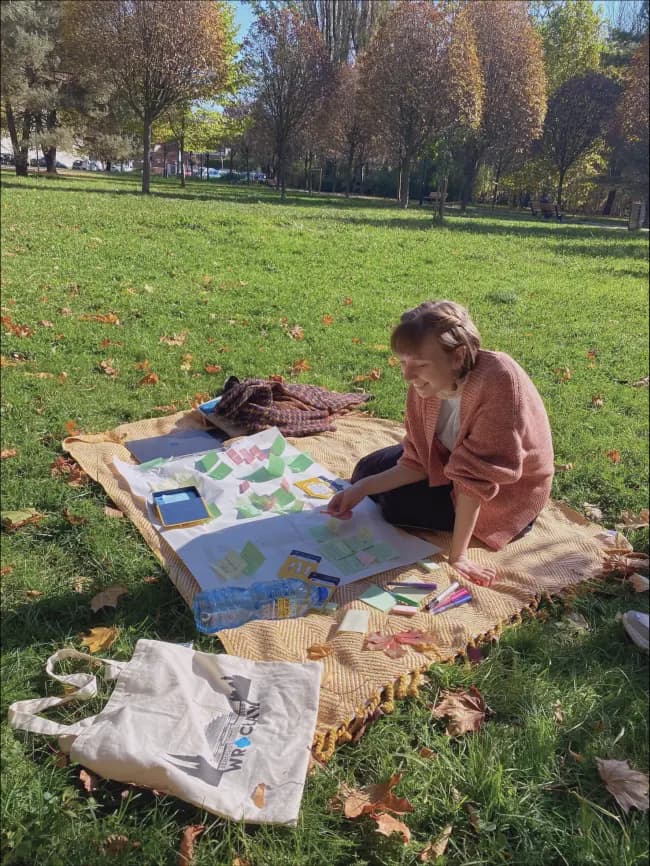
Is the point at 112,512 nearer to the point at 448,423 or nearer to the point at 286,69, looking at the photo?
the point at 448,423

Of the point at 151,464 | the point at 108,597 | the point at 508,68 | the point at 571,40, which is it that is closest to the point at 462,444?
the point at 108,597

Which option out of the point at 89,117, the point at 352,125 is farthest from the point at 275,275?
the point at 352,125

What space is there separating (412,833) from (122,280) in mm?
8105

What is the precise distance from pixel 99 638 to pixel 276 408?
247 cm

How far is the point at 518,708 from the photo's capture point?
2.49m

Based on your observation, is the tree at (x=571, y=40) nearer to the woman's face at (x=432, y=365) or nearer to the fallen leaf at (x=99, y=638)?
the woman's face at (x=432, y=365)

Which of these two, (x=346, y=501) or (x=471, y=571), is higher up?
(x=346, y=501)

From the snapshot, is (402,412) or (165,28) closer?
(402,412)

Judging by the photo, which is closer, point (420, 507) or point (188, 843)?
point (188, 843)

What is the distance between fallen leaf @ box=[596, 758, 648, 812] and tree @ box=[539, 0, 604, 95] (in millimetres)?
42663

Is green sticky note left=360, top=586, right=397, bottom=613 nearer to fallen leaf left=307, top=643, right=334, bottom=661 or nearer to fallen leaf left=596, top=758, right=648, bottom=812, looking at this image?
fallen leaf left=307, top=643, right=334, bottom=661

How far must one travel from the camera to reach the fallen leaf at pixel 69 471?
3988 mm

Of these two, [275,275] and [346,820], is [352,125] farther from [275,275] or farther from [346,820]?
[346,820]

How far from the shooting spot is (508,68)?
29062 millimetres
